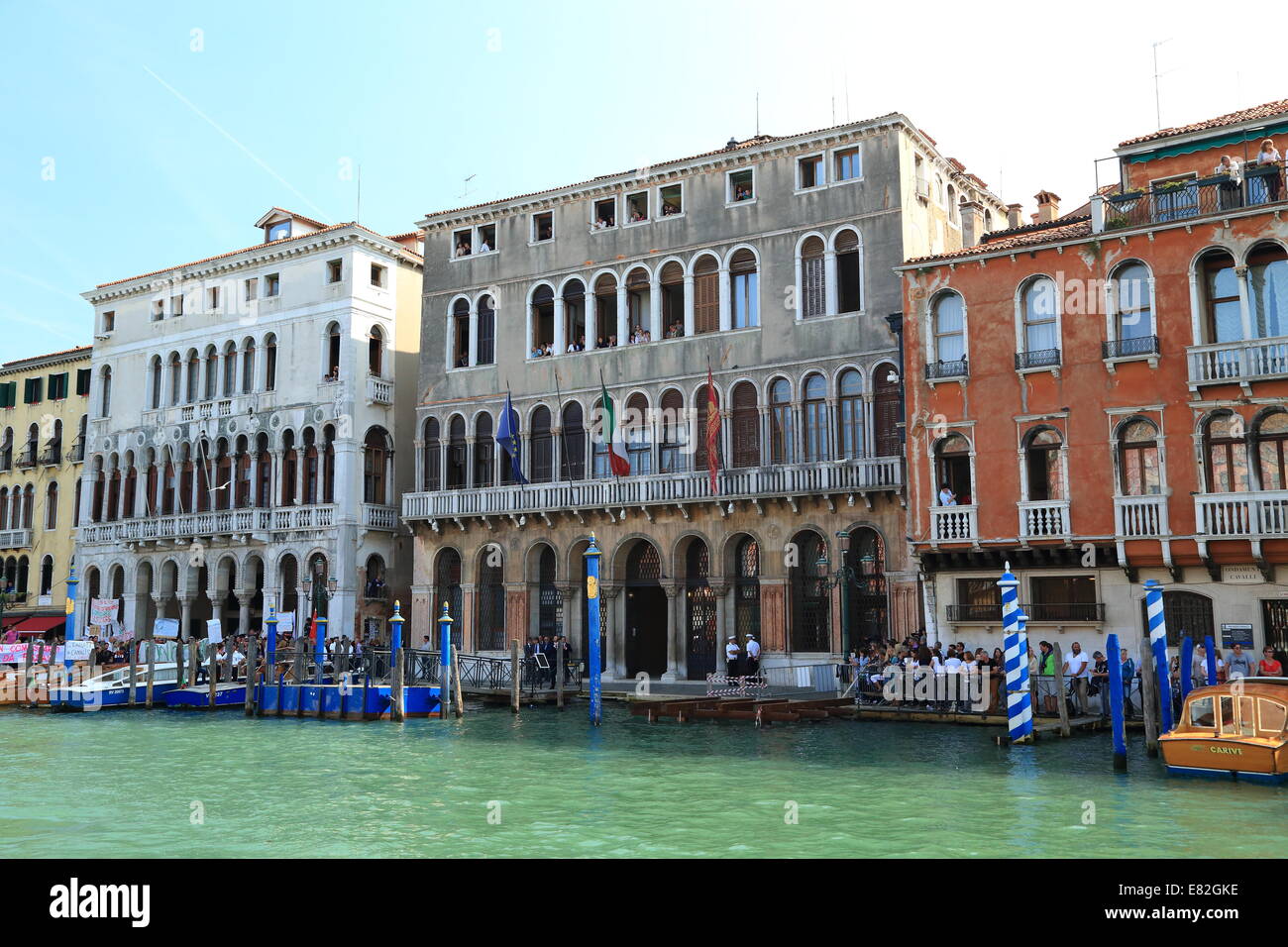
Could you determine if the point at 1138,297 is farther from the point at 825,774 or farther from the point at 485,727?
the point at 485,727

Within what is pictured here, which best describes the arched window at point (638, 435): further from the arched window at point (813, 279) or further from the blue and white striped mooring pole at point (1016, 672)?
the blue and white striped mooring pole at point (1016, 672)

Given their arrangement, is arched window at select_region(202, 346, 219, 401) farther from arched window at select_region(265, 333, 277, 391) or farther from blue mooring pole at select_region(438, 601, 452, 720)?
blue mooring pole at select_region(438, 601, 452, 720)

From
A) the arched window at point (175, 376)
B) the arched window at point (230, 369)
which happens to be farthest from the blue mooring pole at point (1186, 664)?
the arched window at point (175, 376)

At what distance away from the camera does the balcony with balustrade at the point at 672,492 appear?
24.2 metres

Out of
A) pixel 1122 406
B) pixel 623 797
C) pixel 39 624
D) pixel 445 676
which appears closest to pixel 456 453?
pixel 445 676

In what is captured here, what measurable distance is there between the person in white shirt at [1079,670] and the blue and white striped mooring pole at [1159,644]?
2704 mm

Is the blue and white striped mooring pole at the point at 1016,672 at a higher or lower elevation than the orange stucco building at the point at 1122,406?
lower

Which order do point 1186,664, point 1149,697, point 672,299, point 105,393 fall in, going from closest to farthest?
1. point 1149,697
2. point 1186,664
3. point 672,299
4. point 105,393

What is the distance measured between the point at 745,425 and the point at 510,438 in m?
5.69

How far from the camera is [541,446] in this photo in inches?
1154

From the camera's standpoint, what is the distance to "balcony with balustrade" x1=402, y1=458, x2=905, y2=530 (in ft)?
79.5

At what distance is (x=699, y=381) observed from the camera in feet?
88.5

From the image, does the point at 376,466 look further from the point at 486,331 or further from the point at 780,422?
the point at 780,422
